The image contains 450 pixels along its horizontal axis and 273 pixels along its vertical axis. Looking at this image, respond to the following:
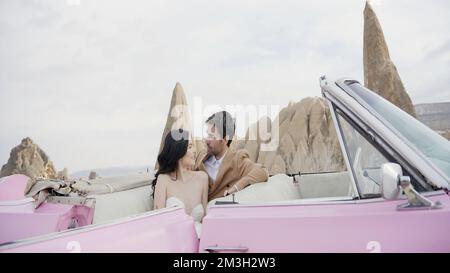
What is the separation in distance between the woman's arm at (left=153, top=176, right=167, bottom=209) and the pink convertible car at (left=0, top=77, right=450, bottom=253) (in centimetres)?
116

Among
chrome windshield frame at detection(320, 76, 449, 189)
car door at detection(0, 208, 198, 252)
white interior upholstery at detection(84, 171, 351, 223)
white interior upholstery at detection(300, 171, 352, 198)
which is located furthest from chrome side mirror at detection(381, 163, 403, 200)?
white interior upholstery at detection(300, 171, 352, 198)

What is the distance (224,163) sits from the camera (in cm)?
403

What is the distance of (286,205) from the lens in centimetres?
206

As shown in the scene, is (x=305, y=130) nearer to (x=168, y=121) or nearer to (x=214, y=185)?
(x=168, y=121)

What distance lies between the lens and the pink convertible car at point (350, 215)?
1.68 m

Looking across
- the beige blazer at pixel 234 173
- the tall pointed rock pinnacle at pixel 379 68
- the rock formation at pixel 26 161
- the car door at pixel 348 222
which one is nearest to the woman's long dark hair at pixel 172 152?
the beige blazer at pixel 234 173

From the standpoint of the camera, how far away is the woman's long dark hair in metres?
3.68

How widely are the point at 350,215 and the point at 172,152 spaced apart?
2168 mm

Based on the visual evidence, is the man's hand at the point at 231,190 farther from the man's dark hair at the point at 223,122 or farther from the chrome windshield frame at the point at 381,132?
the chrome windshield frame at the point at 381,132

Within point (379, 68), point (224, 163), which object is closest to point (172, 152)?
point (224, 163)

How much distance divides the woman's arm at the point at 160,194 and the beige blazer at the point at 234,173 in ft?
1.86
